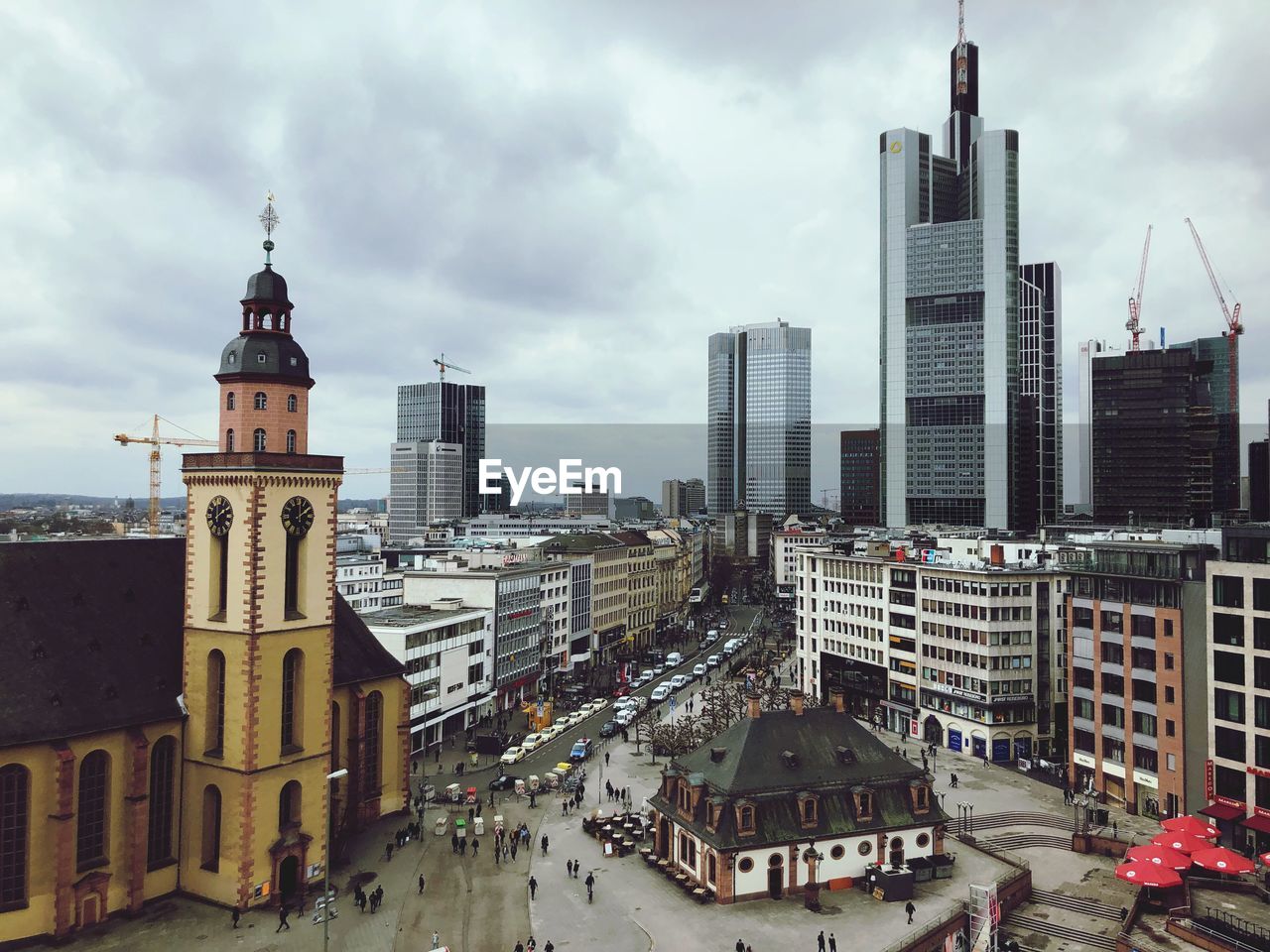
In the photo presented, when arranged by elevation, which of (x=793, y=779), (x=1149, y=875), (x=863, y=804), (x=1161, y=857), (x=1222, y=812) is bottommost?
(x=1149, y=875)

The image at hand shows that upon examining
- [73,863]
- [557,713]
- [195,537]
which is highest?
[195,537]

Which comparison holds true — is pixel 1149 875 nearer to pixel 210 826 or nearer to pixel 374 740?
pixel 374 740

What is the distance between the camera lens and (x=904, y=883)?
51594 millimetres

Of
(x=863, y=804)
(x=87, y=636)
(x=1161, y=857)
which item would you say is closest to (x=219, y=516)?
(x=87, y=636)

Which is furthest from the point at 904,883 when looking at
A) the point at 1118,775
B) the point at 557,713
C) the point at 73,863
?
the point at 557,713

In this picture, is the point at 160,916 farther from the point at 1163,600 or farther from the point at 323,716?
the point at 1163,600

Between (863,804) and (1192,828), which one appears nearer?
(1192,828)

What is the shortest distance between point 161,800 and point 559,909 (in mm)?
22437

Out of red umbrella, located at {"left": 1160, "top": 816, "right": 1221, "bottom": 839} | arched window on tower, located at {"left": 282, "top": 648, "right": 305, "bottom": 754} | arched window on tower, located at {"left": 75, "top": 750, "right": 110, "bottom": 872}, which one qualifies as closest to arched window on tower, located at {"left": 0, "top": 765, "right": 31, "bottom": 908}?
arched window on tower, located at {"left": 75, "top": 750, "right": 110, "bottom": 872}

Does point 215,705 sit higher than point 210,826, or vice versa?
point 215,705

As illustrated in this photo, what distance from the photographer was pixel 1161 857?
50.5 meters

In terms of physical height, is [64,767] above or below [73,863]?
above

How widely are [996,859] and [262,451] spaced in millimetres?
51497

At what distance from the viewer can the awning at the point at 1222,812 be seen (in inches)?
2263
